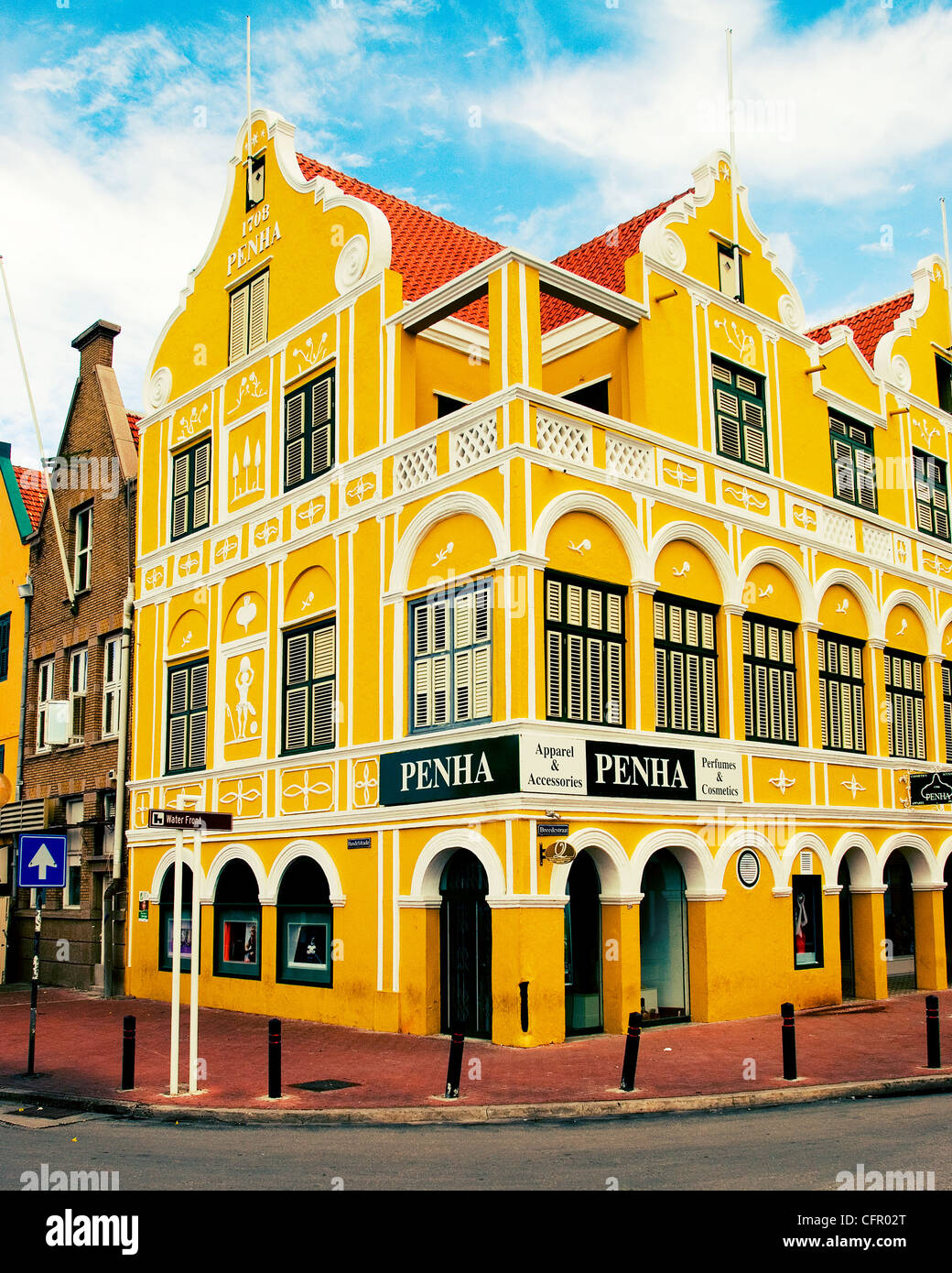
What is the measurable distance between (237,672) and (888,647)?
1241 cm

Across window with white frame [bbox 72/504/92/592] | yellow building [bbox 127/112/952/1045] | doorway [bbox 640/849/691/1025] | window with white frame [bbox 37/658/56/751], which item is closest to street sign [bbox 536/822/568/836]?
yellow building [bbox 127/112/952/1045]

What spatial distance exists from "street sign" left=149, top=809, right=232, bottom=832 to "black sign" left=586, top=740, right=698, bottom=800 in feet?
17.9

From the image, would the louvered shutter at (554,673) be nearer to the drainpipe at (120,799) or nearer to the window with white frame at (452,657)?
the window with white frame at (452,657)

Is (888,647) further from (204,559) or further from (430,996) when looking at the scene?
(204,559)

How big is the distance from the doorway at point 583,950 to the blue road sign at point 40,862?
6.67 metres

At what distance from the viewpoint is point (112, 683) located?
2692 cm

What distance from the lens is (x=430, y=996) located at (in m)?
17.5

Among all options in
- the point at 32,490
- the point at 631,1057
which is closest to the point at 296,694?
the point at 631,1057

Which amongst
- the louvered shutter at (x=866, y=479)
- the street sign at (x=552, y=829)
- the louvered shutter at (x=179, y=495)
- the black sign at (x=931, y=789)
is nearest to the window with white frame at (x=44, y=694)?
the louvered shutter at (x=179, y=495)

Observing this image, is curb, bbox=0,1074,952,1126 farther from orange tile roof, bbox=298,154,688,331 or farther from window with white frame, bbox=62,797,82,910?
window with white frame, bbox=62,797,82,910

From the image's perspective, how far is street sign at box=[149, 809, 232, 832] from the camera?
12.9 m

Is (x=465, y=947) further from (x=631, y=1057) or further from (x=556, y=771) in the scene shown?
(x=631, y=1057)

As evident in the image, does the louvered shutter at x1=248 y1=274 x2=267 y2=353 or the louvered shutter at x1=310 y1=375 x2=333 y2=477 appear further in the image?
the louvered shutter at x1=248 y1=274 x2=267 y2=353
